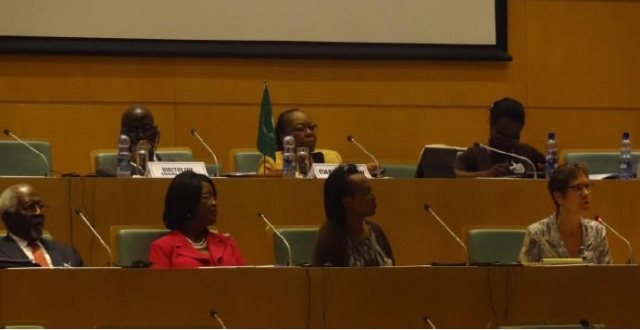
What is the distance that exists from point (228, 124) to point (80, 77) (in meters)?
1.12

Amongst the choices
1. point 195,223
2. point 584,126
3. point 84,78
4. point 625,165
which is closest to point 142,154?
point 195,223

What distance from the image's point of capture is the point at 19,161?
7914mm

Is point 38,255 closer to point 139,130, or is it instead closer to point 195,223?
point 195,223

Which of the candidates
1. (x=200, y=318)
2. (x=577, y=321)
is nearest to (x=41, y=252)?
(x=200, y=318)

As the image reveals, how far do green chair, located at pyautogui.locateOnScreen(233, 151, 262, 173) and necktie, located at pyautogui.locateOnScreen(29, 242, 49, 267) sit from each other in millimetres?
2229

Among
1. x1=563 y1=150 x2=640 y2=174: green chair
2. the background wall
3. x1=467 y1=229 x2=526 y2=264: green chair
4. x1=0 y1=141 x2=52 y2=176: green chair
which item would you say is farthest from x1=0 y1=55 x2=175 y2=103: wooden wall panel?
x1=467 y1=229 x2=526 y2=264: green chair

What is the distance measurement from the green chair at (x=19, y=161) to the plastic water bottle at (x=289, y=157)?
1413mm

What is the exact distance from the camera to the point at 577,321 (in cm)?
555

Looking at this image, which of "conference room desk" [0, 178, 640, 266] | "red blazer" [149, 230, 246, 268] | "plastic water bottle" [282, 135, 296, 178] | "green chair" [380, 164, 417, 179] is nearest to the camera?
"red blazer" [149, 230, 246, 268]

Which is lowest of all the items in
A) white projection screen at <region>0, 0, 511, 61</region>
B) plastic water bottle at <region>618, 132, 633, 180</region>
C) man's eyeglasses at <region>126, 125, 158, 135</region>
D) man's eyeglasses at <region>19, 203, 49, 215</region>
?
man's eyeglasses at <region>19, 203, 49, 215</region>

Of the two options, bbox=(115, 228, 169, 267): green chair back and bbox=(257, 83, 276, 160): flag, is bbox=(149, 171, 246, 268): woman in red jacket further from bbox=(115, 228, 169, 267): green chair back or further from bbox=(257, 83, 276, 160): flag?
bbox=(257, 83, 276, 160): flag

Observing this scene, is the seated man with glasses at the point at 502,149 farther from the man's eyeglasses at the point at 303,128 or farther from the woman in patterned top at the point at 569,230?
the woman in patterned top at the point at 569,230

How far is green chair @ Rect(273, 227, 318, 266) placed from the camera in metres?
6.47

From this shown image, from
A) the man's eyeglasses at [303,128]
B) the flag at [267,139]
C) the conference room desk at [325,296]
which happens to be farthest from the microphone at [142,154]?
the conference room desk at [325,296]
